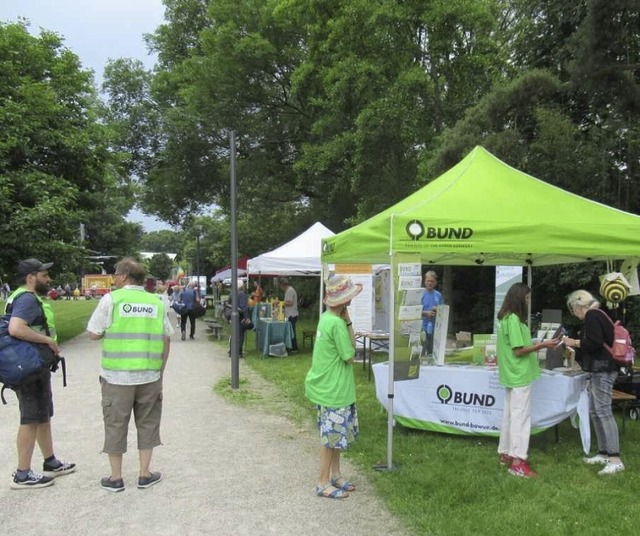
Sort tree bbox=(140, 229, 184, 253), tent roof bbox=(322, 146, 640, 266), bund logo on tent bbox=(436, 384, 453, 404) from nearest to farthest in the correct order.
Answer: tent roof bbox=(322, 146, 640, 266)
bund logo on tent bbox=(436, 384, 453, 404)
tree bbox=(140, 229, 184, 253)

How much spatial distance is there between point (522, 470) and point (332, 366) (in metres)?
2.00

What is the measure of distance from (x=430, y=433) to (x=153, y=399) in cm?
315

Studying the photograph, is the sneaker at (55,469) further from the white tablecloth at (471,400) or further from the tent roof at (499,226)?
the tent roof at (499,226)

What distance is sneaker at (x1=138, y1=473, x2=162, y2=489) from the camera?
4824 mm

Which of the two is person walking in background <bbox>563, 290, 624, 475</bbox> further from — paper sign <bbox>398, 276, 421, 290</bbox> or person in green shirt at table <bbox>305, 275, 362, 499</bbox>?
person in green shirt at table <bbox>305, 275, 362, 499</bbox>

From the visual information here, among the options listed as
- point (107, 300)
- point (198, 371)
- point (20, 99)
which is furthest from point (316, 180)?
point (107, 300)

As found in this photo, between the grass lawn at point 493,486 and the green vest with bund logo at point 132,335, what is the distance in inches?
83.7

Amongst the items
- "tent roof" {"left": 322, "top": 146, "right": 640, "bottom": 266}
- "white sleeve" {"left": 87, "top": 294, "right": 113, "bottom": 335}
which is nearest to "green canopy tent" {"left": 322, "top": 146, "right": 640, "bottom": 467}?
"tent roof" {"left": 322, "top": 146, "right": 640, "bottom": 266}

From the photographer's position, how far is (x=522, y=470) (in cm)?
513

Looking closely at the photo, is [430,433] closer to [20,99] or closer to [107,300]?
[107,300]

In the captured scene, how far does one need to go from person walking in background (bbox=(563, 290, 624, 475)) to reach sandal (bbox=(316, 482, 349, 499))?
2.26 metres

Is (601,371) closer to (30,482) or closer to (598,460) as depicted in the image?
(598,460)

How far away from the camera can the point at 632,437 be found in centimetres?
640

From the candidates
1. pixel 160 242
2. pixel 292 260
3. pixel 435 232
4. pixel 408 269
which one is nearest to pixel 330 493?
pixel 408 269
